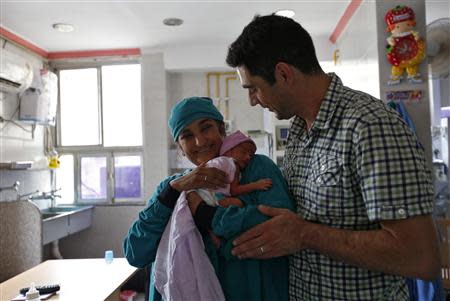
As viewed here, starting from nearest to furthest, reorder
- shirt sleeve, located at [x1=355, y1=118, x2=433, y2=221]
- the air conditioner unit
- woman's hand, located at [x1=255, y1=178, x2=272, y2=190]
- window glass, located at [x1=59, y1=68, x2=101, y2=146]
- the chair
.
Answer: shirt sleeve, located at [x1=355, y1=118, x2=433, y2=221]
woman's hand, located at [x1=255, y1=178, x2=272, y2=190]
the chair
the air conditioner unit
window glass, located at [x1=59, y1=68, x2=101, y2=146]

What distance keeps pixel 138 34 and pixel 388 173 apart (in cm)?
382

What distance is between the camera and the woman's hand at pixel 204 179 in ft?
3.47

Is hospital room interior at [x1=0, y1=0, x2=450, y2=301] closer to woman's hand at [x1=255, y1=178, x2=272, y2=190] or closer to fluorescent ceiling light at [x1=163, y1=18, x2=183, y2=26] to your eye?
fluorescent ceiling light at [x1=163, y1=18, x2=183, y2=26]

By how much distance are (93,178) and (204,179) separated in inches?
165

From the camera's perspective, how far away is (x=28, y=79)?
3838 millimetres

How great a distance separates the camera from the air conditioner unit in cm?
345

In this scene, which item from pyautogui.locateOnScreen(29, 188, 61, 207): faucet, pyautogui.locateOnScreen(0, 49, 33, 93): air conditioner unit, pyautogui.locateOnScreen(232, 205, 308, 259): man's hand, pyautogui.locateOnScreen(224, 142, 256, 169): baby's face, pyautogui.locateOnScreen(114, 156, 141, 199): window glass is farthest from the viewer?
pyautogui.locateOnScreen(114, 156, 141, 199): window glass

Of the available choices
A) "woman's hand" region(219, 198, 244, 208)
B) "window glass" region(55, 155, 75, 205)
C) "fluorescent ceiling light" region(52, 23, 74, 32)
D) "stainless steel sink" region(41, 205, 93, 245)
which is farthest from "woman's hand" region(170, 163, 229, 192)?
"window glass" region(55, 155, 75, 205)

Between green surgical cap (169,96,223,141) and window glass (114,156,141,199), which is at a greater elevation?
green surgical cap (169,96,223,141)

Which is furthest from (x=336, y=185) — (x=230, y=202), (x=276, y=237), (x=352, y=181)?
(x=230, y=202)

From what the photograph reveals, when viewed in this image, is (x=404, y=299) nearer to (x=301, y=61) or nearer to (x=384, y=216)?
(x=384, y=216)

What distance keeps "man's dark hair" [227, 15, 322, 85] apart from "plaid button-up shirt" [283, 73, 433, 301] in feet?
0.35

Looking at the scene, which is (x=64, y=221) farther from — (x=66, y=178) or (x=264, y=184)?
(x=264, y=184)

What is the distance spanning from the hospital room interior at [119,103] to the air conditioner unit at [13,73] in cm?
1
